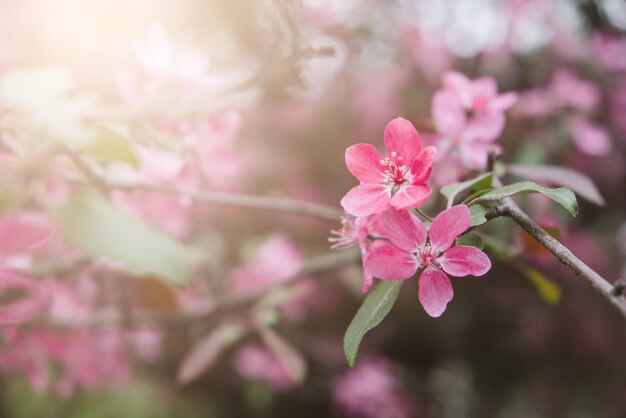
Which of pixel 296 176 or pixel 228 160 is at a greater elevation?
pixel 228 160

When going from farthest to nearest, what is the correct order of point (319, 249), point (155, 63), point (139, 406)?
point (139, 406)
point (319, 249)
point (155, 63)

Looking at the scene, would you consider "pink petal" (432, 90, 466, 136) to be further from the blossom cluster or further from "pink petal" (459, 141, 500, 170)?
the blossom cluster

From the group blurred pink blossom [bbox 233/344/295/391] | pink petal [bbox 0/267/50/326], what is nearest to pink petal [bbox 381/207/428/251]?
pink petal [bbox 0/267/50/326]

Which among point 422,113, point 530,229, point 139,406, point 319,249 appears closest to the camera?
point 530,229

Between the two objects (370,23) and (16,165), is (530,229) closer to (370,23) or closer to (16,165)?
(16,165)

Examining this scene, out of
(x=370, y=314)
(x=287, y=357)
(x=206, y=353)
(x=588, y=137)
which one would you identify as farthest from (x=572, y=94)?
(x=370, y=314)

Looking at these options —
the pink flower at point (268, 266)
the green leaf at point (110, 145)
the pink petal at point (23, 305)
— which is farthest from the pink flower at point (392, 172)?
the pink flower at point (268, 266)

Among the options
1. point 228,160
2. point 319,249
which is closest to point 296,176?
point 319,249
